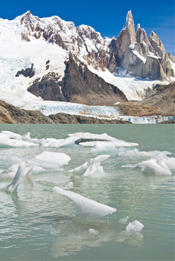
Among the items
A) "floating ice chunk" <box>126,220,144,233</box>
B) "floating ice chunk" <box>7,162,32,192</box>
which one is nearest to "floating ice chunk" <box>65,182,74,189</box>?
"floating ice chunk" <box>7,162,32,192</box>

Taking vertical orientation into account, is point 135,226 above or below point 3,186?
below

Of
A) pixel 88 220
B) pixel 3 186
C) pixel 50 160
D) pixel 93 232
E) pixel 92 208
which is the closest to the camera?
pixel 93 232

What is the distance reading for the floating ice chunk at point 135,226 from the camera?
28.1 ft

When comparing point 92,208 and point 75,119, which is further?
point 75,119

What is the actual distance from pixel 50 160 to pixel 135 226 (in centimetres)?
1048

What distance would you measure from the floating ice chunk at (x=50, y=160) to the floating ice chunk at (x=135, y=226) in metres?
9.33

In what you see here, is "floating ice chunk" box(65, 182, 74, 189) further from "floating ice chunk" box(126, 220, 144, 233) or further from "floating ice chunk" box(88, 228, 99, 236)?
"floating ice chunk" box(88, 228, 99, 236)

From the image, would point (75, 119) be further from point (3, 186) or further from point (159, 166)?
point (3, 186)

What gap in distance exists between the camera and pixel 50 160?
1870 cm

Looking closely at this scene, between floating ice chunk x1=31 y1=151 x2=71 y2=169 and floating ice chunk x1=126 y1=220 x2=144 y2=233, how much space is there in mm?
9331

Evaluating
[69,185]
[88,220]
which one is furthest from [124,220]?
[69,185]

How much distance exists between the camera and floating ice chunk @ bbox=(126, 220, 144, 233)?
8.58m

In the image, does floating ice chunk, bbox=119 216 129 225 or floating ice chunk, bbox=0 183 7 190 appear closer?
floating ice chunk, bbox=119 216 129 225

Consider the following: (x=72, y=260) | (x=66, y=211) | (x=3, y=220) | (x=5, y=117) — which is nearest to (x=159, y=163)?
(x=66, y=211)
